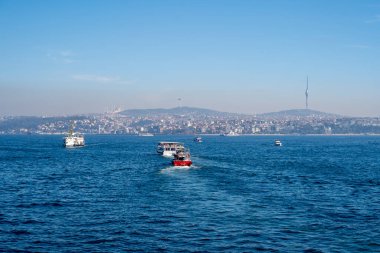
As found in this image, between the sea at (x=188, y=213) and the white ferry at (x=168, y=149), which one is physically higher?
the white ferry at (x=168, y=149)

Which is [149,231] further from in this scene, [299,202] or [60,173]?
[60,173]

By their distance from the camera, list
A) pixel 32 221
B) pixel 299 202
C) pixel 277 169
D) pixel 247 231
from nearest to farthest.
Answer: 1. pixel 247 231
2. pixel 32 221
3. pixel 299 202
4. pixel 277 169

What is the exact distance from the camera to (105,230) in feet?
112

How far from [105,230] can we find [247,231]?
10.5m

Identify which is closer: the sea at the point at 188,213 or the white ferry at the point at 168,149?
the sea at the point at 188,213

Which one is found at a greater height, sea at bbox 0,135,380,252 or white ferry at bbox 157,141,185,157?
white ferry at bbox 157,141,185,157

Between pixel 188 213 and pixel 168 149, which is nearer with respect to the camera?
pixel 188 213

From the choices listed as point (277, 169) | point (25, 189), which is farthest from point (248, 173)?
point (25, 189)

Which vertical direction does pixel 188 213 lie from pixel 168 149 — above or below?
below

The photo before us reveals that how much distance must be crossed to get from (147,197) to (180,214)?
952 cm

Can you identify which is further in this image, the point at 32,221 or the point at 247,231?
the point at 32,221

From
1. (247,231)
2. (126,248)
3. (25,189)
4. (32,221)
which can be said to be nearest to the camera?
(126,248)

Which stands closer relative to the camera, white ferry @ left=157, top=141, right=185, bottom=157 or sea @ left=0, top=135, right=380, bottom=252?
sea @ left=0, top=135, right=380, bottom=252

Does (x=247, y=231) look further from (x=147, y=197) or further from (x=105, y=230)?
(x=147, y=197)
